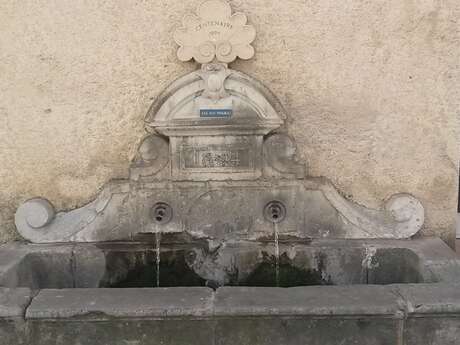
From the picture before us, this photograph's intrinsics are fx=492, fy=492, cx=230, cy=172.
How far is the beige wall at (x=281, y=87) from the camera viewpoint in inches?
116

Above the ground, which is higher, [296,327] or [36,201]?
[36,201]

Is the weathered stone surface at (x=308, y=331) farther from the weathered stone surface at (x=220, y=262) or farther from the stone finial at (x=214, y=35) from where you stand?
the stone finial at (x=214, y=35)

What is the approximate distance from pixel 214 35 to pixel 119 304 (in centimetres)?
163

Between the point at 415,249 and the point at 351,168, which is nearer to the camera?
the point at 415,249

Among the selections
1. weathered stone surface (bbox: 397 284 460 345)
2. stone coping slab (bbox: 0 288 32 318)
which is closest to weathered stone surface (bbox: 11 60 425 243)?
stone coping slab (bbox: 0 288 32 318)

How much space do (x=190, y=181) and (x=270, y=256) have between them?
2.19ft

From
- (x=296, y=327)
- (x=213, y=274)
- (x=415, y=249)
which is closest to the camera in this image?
(x=296, y=327)

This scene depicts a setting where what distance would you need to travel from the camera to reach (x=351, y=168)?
10.2ft

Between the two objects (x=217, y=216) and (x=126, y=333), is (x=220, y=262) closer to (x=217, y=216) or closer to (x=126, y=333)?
(x=217, y=216)

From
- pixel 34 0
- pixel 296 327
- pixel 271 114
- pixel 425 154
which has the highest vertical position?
pixel 34 0

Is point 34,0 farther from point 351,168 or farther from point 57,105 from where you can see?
point 351,168

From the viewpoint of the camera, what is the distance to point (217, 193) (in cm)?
302

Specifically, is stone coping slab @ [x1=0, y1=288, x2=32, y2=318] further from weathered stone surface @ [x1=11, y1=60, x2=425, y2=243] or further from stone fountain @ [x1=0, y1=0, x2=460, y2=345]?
weathered stone surface @ [x1=11, y1=60, x2=425, y2=243]

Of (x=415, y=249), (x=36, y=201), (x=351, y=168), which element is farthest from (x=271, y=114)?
(x=36, y=201)
